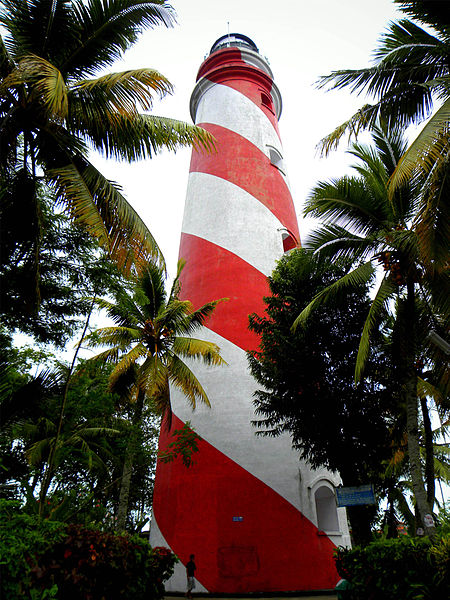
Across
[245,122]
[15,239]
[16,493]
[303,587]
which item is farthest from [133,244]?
[245,122]

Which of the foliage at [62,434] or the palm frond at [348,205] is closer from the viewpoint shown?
the foliage at [62,434]

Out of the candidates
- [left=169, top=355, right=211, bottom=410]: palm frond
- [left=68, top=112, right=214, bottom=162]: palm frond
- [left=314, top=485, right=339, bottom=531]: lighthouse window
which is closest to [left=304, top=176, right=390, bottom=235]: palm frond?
[left=68, top=112, right=214, bottom=162]: palm frond

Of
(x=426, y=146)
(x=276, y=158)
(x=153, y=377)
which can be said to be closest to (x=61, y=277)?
(x=153, y=377)

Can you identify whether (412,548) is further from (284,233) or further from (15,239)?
(284,233)

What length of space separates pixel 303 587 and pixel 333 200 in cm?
734

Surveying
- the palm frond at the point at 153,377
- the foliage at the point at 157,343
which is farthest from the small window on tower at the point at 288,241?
the palm frond at the point at 153,377

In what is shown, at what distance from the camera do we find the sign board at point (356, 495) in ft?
21.2

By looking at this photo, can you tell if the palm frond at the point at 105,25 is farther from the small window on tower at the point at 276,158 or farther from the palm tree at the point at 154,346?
the small window on tower at the point at 276,158

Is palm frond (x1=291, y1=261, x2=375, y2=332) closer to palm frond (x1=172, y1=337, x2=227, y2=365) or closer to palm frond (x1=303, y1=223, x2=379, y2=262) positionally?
palm frond (x1=303, y1=223, x2=379, y2=262)

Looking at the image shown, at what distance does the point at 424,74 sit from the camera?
20.8ft

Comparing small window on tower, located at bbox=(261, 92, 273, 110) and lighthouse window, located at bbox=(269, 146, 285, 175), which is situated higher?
small window on tower, located at bbox=(261, 92, 273, 110)

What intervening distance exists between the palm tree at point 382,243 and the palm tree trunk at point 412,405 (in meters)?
0.01

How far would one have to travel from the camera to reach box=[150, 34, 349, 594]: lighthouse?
834cm

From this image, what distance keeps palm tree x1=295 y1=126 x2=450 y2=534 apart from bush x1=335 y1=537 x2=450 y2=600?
179 cm
